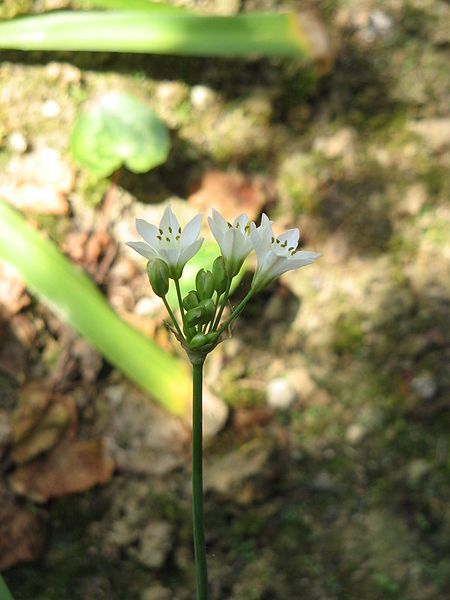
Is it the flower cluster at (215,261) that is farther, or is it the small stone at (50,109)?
the small stone at (50,109)

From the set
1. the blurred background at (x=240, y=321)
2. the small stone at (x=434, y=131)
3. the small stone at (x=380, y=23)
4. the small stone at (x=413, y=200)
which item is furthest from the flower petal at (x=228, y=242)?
the small stone at (x=380, y=23)

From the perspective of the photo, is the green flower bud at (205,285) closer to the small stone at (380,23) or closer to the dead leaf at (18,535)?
the dead leaf at (18,535)

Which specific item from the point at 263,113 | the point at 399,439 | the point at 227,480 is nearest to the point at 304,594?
the point at 227,480

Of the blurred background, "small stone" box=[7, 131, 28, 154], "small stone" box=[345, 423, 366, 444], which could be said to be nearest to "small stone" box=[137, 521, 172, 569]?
the blurred background

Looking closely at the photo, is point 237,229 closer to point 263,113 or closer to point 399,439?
point 399,439

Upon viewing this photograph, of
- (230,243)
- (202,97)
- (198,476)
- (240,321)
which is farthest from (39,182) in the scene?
(198,476)

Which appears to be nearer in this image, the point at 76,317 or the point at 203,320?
the point at 203,320

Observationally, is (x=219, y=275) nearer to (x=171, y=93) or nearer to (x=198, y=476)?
(x=198, y=476)
